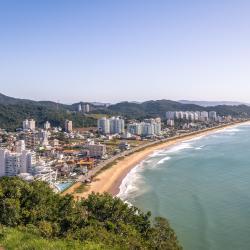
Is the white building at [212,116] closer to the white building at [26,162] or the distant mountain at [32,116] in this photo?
the distant mountain at [32,116]

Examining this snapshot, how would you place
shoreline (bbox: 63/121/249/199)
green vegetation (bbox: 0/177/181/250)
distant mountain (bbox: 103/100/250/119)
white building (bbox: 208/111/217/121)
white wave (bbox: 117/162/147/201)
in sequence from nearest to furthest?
green vegetation (bbox: 0/177/181/250), white wave (bbox: 117/162/147/201), shoreline (bbox: 63/121/249/199), white building (bbox: 208/111/217/121), distant mountain (bbox: 103/100/250/119)

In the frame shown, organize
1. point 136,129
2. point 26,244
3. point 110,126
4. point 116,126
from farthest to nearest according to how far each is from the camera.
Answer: point 110,126 < point 116,126 < point 136,129 < point 26,244

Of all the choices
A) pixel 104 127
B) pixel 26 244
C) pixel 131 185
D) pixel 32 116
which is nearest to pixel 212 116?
pixel 104 127

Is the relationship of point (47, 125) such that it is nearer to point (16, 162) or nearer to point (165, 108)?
point (16, 162)

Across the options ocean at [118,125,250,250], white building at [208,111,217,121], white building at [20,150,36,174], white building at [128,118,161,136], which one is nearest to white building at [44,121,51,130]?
white building at [128,118,161,136]

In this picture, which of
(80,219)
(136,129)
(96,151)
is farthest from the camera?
(136,129)

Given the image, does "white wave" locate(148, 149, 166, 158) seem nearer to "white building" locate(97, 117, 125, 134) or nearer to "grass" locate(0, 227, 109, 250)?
"white building" locate(97, 117, 125, 134)

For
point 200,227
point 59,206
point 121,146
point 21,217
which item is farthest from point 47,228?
point 121,146
